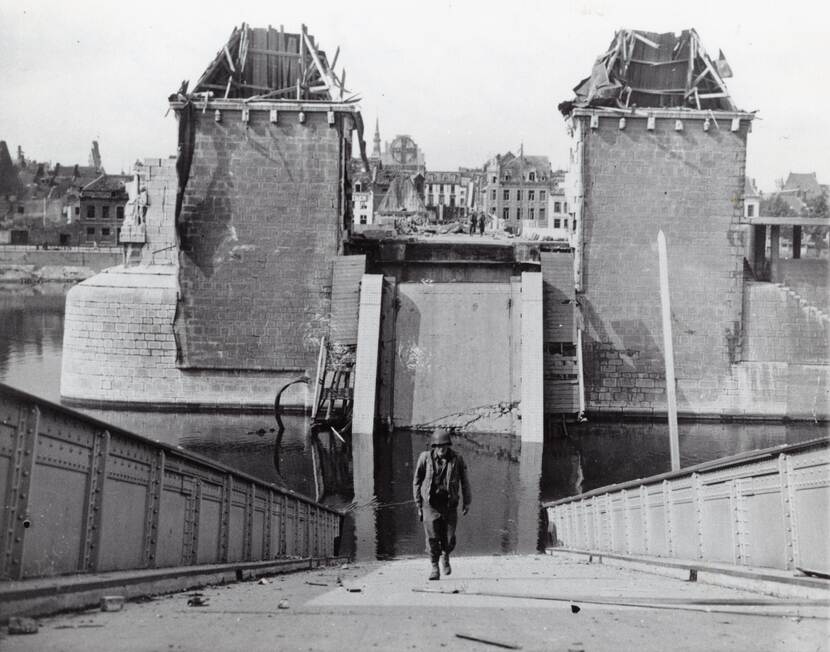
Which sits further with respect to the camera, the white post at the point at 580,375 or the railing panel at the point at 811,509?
the white post at the point at 580,375

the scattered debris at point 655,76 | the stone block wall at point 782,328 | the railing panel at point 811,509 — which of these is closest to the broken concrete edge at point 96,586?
the railing panel at point 811,509

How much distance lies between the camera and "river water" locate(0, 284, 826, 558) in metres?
17.4

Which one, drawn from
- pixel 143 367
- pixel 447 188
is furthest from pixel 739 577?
pixel 447 188

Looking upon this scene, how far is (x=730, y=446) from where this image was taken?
24375 mm

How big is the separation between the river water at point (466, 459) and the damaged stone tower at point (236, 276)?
1217mm

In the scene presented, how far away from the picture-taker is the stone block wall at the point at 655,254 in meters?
27.3

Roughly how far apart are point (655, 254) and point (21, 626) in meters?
24.7

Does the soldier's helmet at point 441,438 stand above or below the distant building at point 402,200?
below

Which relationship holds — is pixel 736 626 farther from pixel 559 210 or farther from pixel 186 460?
pixel 559 210

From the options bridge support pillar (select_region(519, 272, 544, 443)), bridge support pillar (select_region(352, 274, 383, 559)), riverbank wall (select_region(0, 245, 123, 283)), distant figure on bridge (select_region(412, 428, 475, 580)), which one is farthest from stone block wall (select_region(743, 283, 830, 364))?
riverbank wall (select_region(0, 245, 123, 283))

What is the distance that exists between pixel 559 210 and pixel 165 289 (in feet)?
186

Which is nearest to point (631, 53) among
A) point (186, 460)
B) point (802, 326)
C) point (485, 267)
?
point (485, 267)

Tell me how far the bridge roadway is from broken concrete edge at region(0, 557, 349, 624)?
12 centimetres

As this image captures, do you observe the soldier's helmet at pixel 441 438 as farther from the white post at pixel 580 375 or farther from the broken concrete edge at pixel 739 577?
the white post at pixel 580 375
